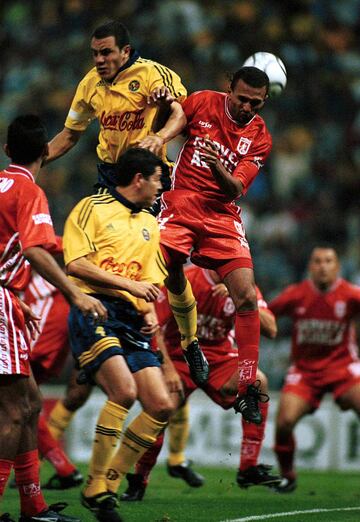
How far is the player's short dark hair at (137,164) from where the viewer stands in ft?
23.2

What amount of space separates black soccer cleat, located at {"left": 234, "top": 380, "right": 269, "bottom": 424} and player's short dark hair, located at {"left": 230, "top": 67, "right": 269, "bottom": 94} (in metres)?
2.00

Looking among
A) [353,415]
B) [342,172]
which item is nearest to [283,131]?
[342,172]

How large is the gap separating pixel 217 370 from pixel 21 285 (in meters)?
3.09

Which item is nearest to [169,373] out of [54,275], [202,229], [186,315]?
[186,315]

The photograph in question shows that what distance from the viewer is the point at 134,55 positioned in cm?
803

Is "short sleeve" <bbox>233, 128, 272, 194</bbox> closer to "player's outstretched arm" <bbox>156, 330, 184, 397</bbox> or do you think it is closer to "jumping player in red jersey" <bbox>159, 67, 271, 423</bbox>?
"jumping player in red jersey" <bbox>159, 67, 271, 423</bbox>

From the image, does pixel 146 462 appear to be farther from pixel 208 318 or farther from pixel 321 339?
pixel 321 339

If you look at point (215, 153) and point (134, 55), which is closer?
point (215, 153)

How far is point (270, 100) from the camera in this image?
16.3 m

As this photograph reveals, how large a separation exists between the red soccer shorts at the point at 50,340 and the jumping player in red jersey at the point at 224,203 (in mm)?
2085

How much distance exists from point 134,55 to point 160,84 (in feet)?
1.04

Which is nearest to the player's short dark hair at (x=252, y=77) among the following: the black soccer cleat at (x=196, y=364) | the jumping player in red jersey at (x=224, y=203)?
the jumping player in red jersey at (x=224, y=203)

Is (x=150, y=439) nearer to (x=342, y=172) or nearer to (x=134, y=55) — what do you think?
(x=134, y=55)

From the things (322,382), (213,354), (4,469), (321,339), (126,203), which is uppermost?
(126,203)
